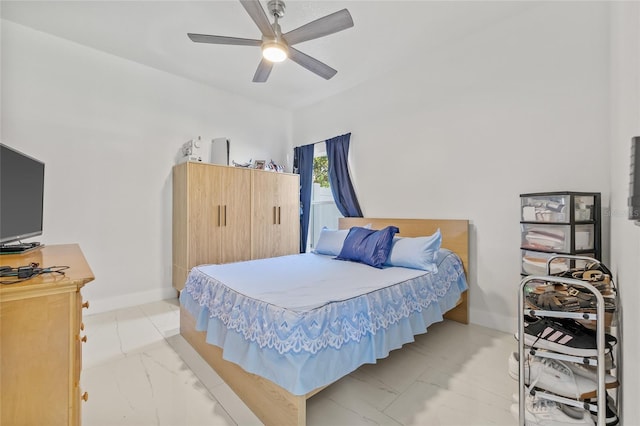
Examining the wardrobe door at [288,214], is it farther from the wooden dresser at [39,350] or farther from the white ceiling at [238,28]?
the wooden dresser at [39,350]

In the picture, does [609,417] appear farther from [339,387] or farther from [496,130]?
[496,130]

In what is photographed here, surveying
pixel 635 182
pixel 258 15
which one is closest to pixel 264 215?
pixel 258 15

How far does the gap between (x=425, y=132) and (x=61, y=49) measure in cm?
398

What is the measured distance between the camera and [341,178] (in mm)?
3988

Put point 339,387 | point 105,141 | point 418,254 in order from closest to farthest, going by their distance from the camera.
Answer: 1. point 339,387
2. point 418,254
3. point 105,141

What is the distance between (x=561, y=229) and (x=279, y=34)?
2.53m

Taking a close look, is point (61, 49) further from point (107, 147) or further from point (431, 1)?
point (431, 1)

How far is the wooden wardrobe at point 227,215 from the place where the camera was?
131 inches

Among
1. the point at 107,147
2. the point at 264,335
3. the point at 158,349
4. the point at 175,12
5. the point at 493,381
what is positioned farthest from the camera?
the point at 107,147

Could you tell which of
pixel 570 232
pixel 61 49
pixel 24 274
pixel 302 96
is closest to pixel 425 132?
pixel 570 232

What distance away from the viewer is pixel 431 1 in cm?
234

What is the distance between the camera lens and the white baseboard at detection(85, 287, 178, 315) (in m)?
3.14

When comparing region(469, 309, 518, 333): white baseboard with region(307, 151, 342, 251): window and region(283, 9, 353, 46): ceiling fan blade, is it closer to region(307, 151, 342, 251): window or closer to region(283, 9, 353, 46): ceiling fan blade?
region(307, 151, 342, 251): window

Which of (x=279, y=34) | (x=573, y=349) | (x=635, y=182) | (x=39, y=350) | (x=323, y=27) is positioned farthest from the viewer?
(x=279, y=34)
